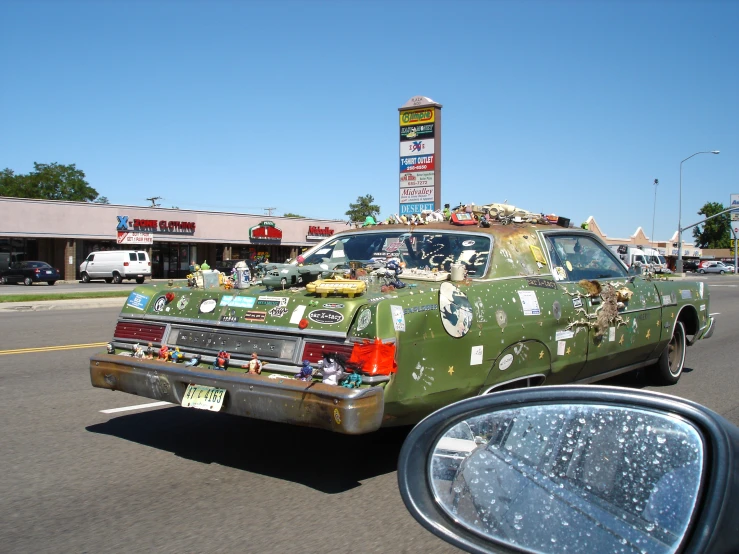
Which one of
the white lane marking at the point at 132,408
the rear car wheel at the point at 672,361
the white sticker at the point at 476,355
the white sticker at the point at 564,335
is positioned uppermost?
the white sticker at the point at 564,335

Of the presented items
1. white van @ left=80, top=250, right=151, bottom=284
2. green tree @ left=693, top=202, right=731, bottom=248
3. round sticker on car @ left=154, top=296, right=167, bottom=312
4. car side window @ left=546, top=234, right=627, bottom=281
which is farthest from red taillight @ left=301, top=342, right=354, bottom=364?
green tree @ left=693, top=202, right=731, bottom=248

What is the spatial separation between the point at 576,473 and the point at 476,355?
8.87ft

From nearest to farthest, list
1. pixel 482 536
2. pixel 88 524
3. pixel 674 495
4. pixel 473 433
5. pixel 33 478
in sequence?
pixel 674 495 < pixel 482 536 < pixel 473 433 < pixel 88 524 < pixel 33 478

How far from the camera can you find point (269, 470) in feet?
15.1

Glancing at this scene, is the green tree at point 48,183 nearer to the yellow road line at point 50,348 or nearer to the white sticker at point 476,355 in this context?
the yellow road line at point 50,348

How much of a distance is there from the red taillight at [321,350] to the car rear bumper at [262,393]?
167mm

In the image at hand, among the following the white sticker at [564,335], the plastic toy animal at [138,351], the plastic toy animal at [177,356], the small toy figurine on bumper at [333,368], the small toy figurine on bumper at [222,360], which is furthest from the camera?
the white sticker at [564,335]

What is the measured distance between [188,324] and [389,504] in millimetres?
1833

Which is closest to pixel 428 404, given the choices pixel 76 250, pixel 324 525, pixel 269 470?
pixel 324 525

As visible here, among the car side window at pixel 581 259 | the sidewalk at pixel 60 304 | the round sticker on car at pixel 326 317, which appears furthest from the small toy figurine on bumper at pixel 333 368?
the sidewalk at pixel 60 304

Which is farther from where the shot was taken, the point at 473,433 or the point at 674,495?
the point at 473,433

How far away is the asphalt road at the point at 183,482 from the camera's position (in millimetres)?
3557

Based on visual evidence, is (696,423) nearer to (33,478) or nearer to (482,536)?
(482,536)

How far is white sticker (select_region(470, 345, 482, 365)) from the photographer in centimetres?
434
